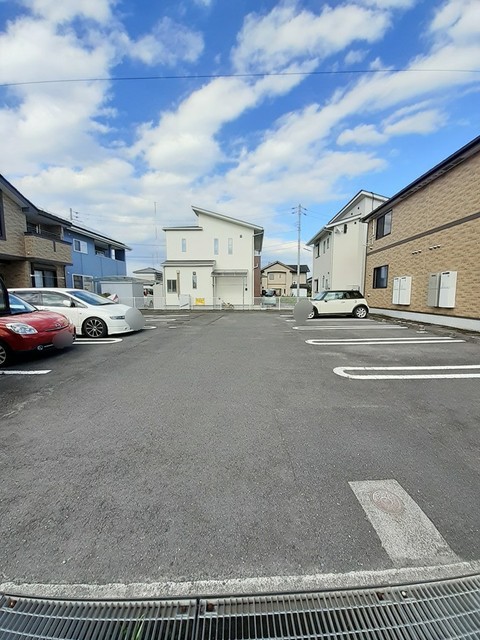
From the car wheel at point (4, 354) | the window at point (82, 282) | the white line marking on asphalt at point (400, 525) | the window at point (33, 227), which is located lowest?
the white line marking on asphalt at point (400, 525)

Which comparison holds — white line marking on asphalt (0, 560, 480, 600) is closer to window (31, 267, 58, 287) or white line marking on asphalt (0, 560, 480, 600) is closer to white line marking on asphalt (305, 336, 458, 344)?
white line marking on asphalt (305, 336, 458, 344)

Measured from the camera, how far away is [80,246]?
67.8ft

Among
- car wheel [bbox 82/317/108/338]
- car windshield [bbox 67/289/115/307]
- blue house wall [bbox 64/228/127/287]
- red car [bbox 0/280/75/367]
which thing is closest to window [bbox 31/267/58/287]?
blue house wall [bbox 64/228/127/287]

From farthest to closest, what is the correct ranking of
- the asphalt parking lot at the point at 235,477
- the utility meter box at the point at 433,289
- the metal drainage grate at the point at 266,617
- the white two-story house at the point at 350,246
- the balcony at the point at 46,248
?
the white two-story house at the point at 350,246
the balcony at the point at 46,248
the utility meter box at the point at 433,289
the asphalt parking lot at the point at 235,477
the metal drainage grate at the point at 266,617

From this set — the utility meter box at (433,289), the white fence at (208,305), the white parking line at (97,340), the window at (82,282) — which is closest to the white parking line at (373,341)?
the utility meter box at (433,289)

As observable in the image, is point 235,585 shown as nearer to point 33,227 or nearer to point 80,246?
point 33,227

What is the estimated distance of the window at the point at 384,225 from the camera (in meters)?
15.0

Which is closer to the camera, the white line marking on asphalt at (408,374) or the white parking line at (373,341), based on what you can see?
the white line marking on asphalt at (408,374)

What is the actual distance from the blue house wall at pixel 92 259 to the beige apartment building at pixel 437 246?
18465mm

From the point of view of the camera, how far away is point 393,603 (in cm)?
141

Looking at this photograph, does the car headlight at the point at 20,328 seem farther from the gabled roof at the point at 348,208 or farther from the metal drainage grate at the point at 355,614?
the gabled roof at the point at 348,208

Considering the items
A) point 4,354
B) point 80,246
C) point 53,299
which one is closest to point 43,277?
point 80,246

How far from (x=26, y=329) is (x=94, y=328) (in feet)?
9.75

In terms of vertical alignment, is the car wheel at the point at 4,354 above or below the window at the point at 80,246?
below
